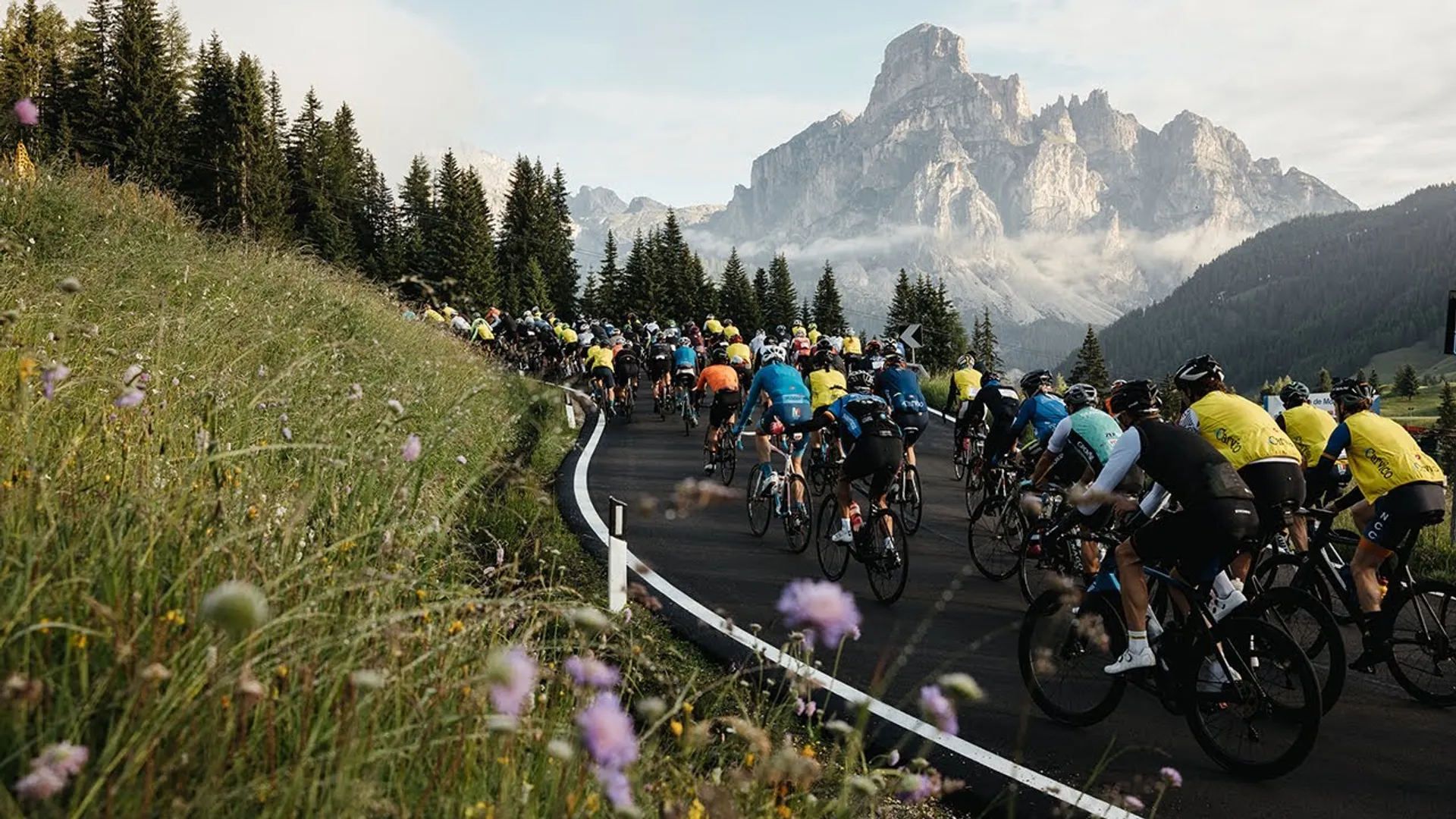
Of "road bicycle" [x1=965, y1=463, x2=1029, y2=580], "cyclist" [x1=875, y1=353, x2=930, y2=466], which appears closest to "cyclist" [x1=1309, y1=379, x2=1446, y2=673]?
"road bicycle" [x1=965, y1=463, x2=1029, y2=580]

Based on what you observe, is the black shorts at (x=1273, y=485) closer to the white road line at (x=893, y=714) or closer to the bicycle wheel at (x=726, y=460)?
the white road line at (x=893, y=714)

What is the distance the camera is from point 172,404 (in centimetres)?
438

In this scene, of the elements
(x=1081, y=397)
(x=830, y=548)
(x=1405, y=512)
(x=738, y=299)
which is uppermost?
Result: (x=738, y=299)

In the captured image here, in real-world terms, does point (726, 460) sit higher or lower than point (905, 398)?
lower

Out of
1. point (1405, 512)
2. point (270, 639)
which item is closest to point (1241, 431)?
point (1405, 512)

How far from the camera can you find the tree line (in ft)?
178

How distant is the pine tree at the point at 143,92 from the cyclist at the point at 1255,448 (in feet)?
204

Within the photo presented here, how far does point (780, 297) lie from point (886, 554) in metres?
77.5

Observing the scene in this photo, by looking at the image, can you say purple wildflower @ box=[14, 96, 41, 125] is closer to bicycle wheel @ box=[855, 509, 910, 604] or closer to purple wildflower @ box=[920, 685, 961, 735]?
purple wildflower @ box=[920, 685, 961, 735]

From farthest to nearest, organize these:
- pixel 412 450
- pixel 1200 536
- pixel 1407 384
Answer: pixel 1407 384 < pixel 1200 536 < pixel 412 450

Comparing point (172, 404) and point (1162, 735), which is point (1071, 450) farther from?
point (172, 404)

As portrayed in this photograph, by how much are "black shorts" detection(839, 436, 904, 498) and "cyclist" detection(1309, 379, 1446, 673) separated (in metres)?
3.55

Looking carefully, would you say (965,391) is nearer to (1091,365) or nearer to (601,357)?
(601,357)

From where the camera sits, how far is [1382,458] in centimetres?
657
